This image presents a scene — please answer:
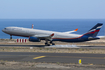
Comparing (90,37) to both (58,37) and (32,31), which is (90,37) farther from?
(32,31)

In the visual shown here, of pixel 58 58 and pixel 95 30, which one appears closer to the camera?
pixel 58 58

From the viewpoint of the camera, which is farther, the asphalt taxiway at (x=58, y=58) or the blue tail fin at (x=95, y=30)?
the blue tail fin at (x=95, y=30)

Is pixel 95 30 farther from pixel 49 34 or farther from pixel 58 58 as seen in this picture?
pixel 58 58

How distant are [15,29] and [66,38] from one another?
14.5 m

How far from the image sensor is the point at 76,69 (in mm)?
17625

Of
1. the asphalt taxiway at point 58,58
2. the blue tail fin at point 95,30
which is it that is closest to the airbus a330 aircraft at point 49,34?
the blue tail fin at point 95,30

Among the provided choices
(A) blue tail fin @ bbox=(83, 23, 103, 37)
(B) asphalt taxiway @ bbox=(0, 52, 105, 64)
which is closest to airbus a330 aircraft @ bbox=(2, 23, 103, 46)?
(A) blue tail fin @ bbox=(83, 23, 103, 37)

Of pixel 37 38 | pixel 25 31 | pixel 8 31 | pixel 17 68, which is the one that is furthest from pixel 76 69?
pixel 8 31

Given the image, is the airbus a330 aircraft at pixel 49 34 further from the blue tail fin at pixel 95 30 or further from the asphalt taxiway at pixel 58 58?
the asphalt taxiway at pixel 58 58

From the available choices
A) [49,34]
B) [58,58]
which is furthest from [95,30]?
[58,58]

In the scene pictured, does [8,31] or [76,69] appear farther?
[8,31]

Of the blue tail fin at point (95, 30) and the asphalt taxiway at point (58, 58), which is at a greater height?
the blue tail fin at point (95, 30)

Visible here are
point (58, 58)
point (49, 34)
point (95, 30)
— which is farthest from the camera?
point (49, 34)

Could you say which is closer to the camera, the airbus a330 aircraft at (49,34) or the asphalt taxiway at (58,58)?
the asphalt taxiway at (58,58)
